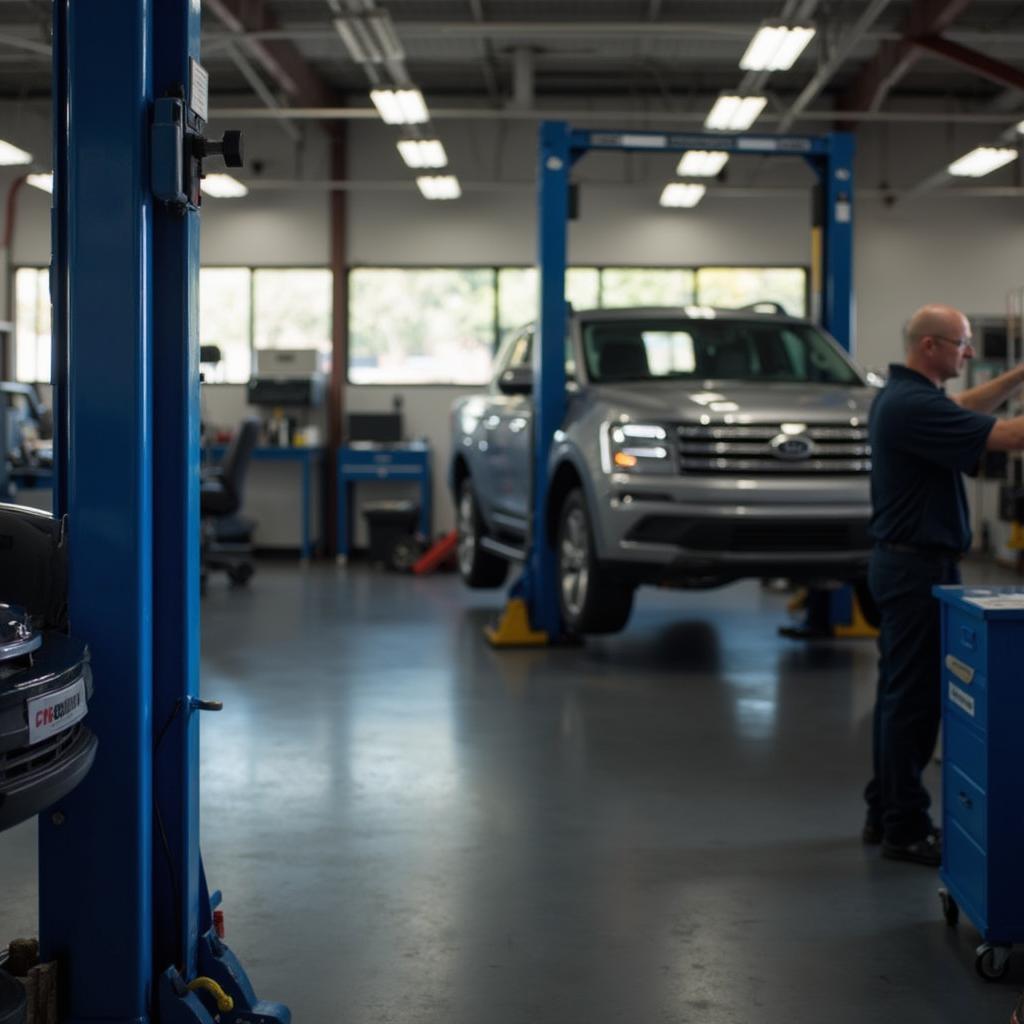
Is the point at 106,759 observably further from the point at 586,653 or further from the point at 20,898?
the point at 586,653

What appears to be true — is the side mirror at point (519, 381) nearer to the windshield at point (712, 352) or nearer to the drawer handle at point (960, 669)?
the windshield at point (712, 352)

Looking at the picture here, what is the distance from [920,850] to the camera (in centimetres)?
411

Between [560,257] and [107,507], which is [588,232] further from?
[107,507]

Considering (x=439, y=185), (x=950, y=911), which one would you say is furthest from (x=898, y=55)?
(x=950, y=911)

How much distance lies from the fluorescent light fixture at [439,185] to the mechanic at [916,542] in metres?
9.88

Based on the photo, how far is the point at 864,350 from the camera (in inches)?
604

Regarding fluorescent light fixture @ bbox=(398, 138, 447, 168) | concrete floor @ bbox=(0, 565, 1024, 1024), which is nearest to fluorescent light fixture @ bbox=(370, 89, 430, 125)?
fluorescent light fixture @ bbox=(398, 138, 447, 168)

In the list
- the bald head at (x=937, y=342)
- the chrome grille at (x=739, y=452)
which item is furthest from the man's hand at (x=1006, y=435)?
the chrome grille at (x=739, y=452)

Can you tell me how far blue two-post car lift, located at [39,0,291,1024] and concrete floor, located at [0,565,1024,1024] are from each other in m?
0.58

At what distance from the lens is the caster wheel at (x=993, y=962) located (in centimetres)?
318

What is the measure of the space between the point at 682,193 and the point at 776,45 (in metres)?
4.46

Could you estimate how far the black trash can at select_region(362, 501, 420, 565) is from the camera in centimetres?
1346

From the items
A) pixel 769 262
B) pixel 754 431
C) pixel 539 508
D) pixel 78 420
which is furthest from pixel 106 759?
pixel 769 262

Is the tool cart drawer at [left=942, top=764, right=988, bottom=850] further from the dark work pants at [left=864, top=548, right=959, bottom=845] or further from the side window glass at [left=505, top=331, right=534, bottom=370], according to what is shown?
the side window glass at [left=505, top=331, right=534, bottom=370]
